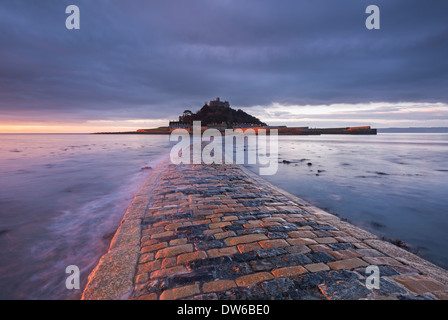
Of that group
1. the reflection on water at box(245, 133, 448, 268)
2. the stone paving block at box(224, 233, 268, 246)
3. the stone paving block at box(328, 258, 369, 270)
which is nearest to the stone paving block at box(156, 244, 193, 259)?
the stone paving block at box(224, 233, 268, 246)

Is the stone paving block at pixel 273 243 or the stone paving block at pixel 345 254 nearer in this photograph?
the stone paving block at pixel 345 254

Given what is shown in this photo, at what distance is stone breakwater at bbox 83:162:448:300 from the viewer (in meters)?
2.08

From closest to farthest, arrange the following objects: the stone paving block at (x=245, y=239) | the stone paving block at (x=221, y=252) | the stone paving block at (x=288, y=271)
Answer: the stone paving block at (x=288, y=271)
the stone paving block at (x=221, y=252)
the stone paving block at (x=245, y=239)

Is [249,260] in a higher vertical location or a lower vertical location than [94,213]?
higher

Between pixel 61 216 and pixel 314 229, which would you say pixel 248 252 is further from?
pixel 61 216

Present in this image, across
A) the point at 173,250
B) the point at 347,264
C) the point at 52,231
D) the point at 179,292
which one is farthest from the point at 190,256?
the point at 52,231

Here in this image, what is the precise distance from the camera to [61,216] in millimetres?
5090

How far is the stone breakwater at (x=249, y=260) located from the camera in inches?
81.8

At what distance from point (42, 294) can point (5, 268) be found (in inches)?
47.1

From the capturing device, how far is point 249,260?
8.51 ft

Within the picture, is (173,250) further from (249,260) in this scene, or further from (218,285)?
(249,260)

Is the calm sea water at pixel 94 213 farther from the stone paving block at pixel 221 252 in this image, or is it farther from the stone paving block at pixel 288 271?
the stone paving block at pixel 288 271

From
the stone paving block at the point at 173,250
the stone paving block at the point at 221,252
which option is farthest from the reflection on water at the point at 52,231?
the stone paving block at the point at 221,252

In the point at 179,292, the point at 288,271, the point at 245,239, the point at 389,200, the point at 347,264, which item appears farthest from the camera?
the point at 389,200
